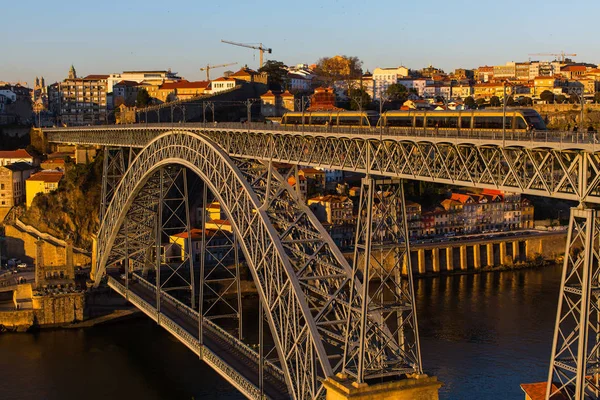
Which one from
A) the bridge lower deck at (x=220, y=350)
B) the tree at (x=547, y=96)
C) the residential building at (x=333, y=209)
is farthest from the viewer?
the tree at (x=547, y=96)

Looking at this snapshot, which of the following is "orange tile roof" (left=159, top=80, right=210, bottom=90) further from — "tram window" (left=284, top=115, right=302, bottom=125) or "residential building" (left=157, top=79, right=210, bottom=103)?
"tram window" (left=284, top=115, right=302, bottom=125)

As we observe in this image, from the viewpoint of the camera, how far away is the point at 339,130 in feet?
67.6

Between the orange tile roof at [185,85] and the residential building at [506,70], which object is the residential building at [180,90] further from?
the residential building at [506,70]

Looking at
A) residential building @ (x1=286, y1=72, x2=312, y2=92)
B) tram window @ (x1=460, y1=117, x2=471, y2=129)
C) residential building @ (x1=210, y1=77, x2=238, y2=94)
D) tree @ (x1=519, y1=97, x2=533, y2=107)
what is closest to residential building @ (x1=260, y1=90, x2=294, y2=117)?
residential building @ (x1=210, y1=77, x2=238, y2=94)

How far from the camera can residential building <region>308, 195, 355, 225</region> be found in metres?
55.0

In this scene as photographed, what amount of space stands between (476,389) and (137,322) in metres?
17.2

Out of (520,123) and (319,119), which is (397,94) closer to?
(319,119)

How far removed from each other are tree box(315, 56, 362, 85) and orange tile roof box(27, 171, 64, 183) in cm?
4831

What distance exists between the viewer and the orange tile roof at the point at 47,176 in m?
56.9

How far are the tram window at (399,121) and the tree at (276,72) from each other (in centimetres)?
6448

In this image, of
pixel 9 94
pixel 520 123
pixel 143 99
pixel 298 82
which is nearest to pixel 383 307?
pixel 520 123

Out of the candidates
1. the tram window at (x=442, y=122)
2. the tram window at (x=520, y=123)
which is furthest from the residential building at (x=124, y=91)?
the tram window at (x=520, y=123)

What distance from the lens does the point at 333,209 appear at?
5509 centimetres

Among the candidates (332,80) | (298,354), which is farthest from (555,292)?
(332,80)
